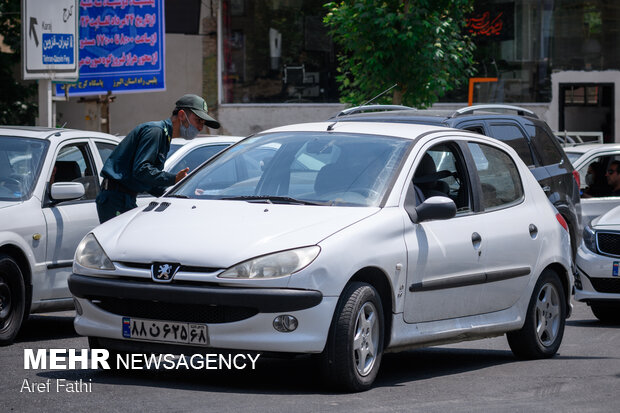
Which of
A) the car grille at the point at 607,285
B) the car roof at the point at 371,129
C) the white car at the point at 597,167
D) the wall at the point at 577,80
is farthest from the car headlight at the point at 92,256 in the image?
the wall at the point at 577,80

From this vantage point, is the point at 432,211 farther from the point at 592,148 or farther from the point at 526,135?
the point at 592,148

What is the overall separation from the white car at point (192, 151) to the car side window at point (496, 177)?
13.2 feet

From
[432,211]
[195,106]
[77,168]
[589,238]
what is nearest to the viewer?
[432,211]

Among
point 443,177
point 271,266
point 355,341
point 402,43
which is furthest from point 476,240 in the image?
point 402,43

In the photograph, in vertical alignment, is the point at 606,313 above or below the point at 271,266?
below

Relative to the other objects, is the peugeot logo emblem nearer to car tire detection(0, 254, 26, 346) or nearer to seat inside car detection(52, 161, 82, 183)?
car tire detection(0, 254, 26, 346)

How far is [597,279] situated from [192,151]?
4.20m

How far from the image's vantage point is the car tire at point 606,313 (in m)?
11.9

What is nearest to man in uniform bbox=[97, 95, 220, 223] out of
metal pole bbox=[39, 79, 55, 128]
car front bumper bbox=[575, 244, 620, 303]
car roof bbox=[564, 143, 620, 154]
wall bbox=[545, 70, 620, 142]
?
car front bumper bbox=[575, 244, 620, 303]

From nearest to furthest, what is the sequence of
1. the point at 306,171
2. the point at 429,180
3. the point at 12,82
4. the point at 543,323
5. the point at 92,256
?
1. the point at 92,256
2. the point at 306,171
3. the point at 429,180
4. the point at 543,323
5. the point at 12,82

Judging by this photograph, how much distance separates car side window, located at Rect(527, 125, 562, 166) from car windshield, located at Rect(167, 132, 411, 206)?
4.63 m

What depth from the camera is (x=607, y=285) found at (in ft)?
37.7

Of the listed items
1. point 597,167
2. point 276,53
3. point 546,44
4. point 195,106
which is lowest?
point 597,167

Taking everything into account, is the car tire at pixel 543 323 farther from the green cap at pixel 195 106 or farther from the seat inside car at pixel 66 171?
the seat inside car at pixel 66 171
